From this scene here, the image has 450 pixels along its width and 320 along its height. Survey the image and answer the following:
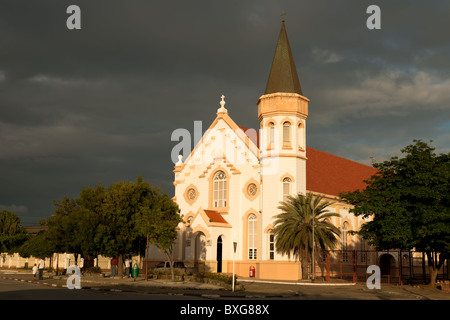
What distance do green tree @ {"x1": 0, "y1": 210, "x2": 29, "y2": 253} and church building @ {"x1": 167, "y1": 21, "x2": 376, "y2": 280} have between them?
144ft

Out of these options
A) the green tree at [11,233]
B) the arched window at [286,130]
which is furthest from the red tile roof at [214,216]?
the green tree at [11,233]

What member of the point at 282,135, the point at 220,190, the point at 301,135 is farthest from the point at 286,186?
the point at 220,190

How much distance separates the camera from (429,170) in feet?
119

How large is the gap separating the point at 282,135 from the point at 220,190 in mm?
9232

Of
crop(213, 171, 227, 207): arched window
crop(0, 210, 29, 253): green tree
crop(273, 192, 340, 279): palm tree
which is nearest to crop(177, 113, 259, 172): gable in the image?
crop(213, 171, 227, 207): arched window

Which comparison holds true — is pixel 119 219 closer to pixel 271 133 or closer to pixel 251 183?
pixel 251 183

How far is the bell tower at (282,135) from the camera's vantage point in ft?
155

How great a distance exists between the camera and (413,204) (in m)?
36.2

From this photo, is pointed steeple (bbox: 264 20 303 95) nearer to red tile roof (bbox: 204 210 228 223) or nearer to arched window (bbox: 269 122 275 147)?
arched window (bbox: 269 122 275 147)

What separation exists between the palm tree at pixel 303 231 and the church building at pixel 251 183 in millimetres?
2323

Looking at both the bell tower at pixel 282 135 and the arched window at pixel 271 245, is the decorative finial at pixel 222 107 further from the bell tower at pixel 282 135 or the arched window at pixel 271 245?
the arched window at pixel 271 245

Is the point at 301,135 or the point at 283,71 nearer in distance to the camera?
the point at 301,135

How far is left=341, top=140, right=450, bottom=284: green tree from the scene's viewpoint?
115 ft

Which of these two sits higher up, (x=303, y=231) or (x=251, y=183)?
(x=251, y=183)
